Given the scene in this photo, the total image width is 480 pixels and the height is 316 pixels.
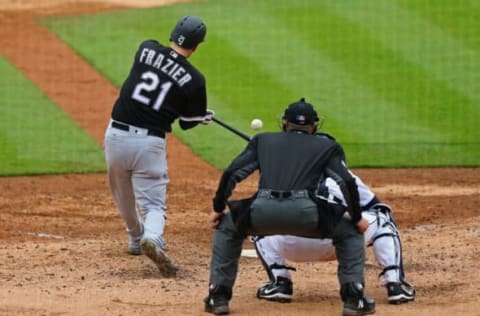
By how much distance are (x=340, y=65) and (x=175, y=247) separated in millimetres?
7248

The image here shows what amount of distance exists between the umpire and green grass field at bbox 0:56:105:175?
618 cm

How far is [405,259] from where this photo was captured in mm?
8750

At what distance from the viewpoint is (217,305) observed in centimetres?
691

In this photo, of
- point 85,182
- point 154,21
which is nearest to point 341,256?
point 85,182

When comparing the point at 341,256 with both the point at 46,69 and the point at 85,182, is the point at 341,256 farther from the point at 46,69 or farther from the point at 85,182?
the point at 46,69

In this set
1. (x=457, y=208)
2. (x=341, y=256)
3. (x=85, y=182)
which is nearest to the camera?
(x=341, y=256)

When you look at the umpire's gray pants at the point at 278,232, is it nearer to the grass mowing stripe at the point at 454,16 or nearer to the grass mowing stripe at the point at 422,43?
the grass mowing stripe at the point at 422,43

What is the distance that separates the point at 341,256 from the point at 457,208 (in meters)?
4.24

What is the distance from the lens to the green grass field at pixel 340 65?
14039 millimetres

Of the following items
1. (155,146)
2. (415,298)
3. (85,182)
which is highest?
(155,146)

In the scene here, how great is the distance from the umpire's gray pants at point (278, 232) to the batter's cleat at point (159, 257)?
0.93 metres

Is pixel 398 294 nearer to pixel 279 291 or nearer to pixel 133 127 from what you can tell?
pixel 279 291

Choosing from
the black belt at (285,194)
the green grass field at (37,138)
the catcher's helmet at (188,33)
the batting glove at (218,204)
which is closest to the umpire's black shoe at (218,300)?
the batting glove at (218,204)

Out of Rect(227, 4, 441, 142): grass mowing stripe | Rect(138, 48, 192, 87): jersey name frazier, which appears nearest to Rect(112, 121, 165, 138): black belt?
Rect(138, 48, 192, 87): jersey name frazier
